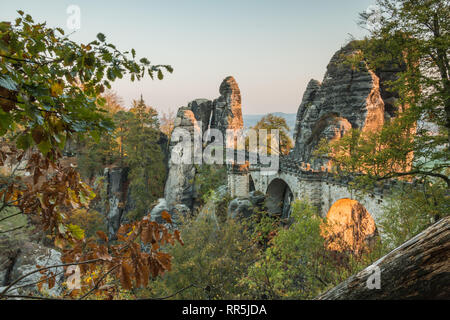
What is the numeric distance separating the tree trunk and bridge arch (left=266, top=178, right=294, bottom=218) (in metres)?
25.5

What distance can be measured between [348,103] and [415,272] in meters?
27.5

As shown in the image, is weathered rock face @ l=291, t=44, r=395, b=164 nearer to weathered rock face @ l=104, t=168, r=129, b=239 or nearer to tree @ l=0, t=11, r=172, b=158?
weathered rock face @ l=104, t=168, r=129, b=239

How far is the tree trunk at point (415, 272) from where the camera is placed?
1018 millimetres

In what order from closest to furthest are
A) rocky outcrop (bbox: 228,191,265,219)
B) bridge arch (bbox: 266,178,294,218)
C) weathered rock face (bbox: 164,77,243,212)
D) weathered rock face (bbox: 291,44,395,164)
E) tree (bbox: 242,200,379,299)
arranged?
1. tree (bbox: 242,200,379,299)
2. rocky outcrop (bbox: 228,191,265,219)
3. weathered rock face (bbox: 291,44,395,164)
4. bridge arch (bbox: 266,178,294,218)
5. weathered rock face (bbox: 164,77,243,212)

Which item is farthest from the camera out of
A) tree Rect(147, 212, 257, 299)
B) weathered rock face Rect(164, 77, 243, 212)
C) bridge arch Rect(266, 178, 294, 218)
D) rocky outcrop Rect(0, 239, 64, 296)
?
weathered rock face Rect(164, 77, 243, 212)

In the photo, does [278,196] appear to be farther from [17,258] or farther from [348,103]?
[17,258]

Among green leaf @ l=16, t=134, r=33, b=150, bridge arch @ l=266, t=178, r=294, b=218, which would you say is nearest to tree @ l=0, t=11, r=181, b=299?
green leaf @ l=16, t=134, r=33, b=150

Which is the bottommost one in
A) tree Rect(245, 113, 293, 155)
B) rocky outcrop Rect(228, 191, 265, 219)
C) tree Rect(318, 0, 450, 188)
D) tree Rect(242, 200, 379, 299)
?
tree Rect(242, 200, 379, 299)

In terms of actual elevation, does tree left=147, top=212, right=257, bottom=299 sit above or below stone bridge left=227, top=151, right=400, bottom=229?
below

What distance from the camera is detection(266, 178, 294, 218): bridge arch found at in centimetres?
2689

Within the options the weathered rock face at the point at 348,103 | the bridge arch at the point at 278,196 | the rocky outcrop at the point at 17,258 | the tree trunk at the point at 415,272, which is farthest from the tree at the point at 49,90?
the bridge arch at the point at 278,196

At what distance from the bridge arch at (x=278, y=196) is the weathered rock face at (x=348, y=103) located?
13.2ft
